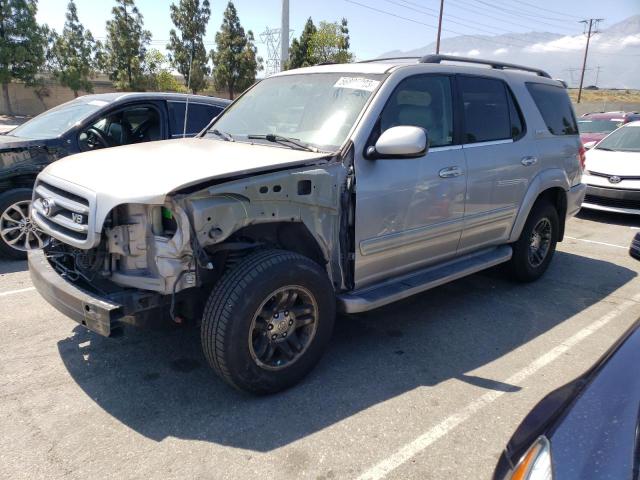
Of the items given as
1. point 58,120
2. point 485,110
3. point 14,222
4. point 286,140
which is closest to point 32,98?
point 58,120

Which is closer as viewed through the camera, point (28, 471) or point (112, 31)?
point (28, 471)

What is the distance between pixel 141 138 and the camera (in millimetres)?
6422

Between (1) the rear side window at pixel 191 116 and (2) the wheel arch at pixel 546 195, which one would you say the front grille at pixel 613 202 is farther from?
(1) the rear side window at pixel 191 116

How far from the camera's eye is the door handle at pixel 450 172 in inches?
156

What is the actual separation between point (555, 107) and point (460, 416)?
12.4 feet

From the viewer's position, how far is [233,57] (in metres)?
38.3

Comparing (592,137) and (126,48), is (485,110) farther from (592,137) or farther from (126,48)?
(126,48)

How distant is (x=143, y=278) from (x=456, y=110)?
2803 millimetres

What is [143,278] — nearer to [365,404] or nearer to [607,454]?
[365,404]

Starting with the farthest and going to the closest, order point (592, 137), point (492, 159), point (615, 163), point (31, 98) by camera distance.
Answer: point (31, 98)
point (592, 137)
point (615, 163)
point (492, 159)

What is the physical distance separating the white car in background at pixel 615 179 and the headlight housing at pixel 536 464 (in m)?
8.19

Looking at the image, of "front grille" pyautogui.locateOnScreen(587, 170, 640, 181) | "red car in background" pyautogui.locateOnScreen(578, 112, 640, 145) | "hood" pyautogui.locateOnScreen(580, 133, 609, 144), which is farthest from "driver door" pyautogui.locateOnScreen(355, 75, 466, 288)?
"red car in background" pyautogui.locateOnScreen(578, 112, 640, 145)

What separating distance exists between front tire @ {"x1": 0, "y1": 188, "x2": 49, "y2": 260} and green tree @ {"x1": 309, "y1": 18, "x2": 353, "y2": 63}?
28766 millimetres

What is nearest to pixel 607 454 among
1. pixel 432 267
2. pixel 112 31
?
pixel 432 267
